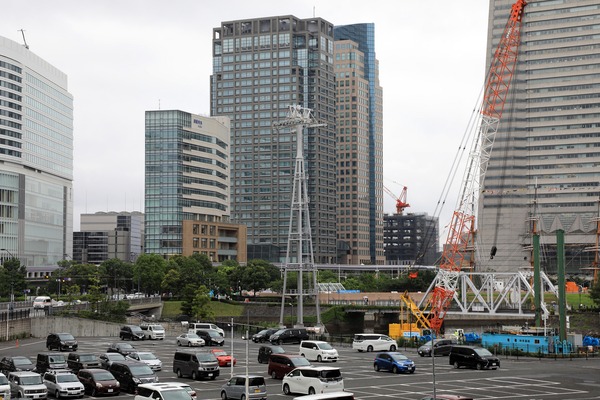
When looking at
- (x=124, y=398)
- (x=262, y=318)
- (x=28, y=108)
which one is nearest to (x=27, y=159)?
(x=28, y=108)

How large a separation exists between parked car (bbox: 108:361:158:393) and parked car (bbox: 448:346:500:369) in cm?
2447

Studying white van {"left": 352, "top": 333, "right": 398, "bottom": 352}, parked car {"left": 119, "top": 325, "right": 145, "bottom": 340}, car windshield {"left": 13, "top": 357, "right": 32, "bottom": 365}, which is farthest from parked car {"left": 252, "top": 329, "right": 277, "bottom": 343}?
car windshield {"left": 13, "top": 357, "right": 32, "bottom": 365}

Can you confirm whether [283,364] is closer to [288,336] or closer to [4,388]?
[4,388]

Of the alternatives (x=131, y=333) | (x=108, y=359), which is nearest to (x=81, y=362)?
(x=108, y=359)

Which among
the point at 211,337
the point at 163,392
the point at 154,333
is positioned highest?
the point at 163,392

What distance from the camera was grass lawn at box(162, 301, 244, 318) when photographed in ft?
455

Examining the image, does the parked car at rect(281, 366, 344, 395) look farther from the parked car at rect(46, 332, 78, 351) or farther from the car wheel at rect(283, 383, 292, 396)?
the parked car at rect(46, 332, 78, 351)

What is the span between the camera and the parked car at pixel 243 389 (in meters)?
41.9

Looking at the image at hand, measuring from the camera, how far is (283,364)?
174 feet

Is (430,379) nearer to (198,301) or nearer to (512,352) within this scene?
(512,352)

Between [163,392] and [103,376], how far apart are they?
10.8 metres

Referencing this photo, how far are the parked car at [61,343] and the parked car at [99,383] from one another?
2720 cm

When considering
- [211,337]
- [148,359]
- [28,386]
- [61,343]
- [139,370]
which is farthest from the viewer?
[211,337]

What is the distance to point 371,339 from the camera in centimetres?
7581
